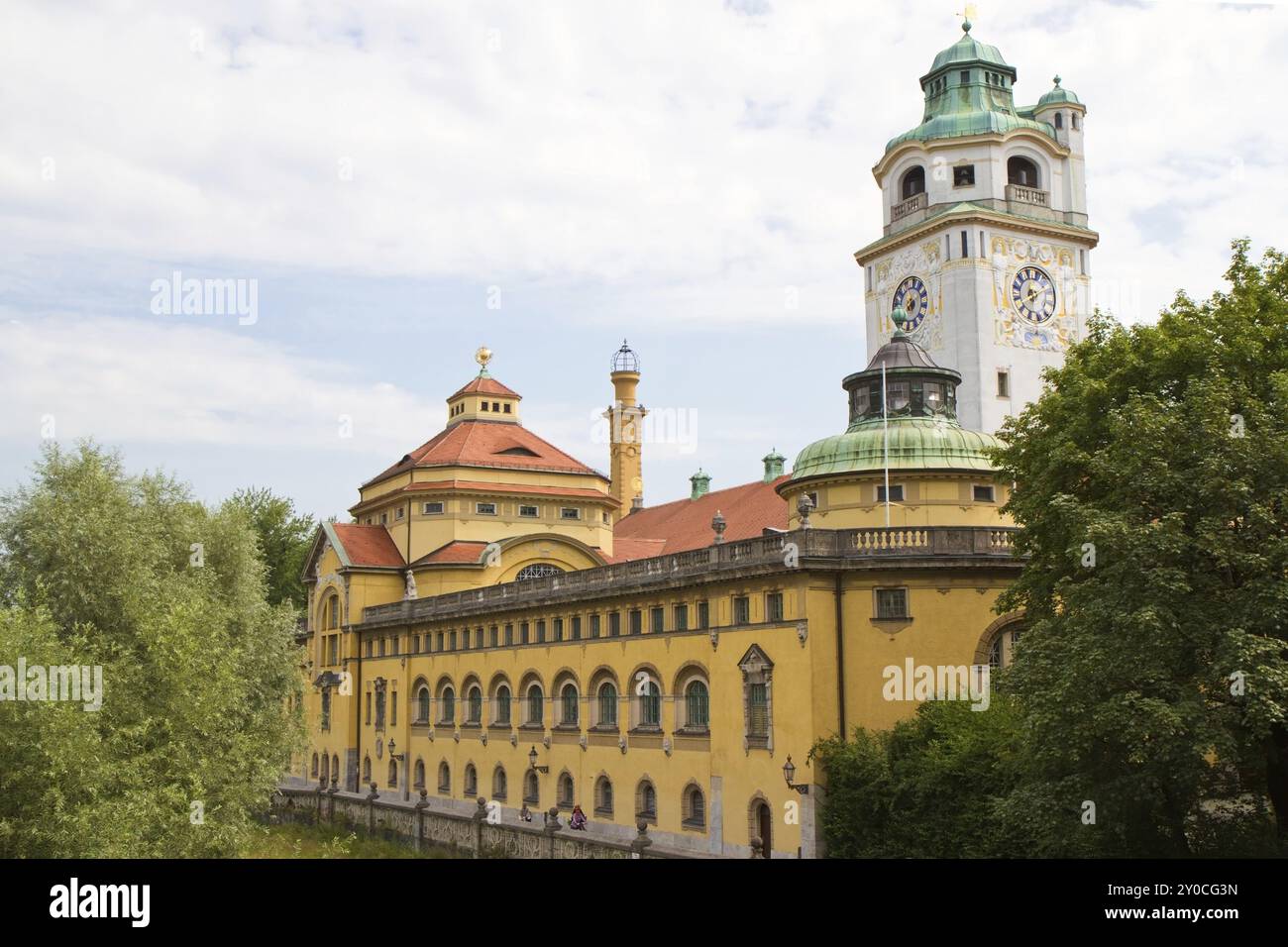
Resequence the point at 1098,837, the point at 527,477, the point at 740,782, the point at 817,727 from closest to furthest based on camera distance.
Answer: the point at 1098,837 < the point at 817,727 < the point at 740,782 < the point at 527,477

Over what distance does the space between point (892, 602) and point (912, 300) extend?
3345 cm

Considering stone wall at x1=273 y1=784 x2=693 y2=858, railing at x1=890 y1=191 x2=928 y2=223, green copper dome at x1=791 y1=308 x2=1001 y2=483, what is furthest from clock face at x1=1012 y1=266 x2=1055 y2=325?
stone wall at x1=273 y1=784 x2=693 y2=858

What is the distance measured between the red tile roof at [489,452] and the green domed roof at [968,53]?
27.8 metres

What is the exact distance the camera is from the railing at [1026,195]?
217ft

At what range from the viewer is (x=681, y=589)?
1690 inches

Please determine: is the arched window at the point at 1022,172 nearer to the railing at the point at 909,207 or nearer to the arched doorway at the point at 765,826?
the railing at the point at 909,207

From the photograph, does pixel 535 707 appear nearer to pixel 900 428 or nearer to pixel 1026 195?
pixel 900 428

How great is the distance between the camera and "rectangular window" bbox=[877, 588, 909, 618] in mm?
37500

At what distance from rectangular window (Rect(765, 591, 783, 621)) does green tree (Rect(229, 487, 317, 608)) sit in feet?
178

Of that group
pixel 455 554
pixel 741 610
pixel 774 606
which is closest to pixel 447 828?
pixel 455 554

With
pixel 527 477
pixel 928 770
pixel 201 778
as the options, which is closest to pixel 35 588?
pixel 201 778
